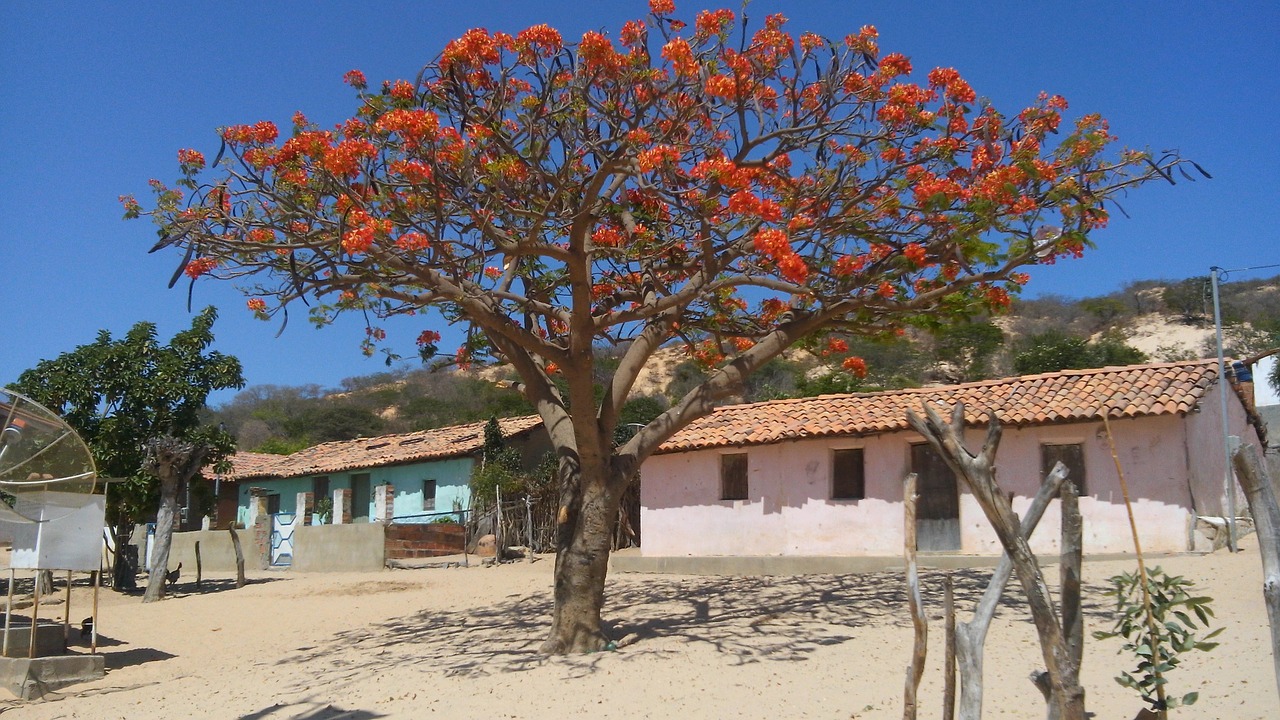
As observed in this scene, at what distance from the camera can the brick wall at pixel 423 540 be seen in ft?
69.5

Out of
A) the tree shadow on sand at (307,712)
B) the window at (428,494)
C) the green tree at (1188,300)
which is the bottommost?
the tree shadow on sand at (307,712)

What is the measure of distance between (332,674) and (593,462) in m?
3.30

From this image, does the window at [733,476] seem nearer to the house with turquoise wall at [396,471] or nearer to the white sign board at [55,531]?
the house with turquoise wall at [396,471]

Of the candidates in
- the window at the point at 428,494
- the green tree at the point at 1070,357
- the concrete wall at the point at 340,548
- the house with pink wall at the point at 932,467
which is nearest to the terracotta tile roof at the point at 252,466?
the window at the point at 428,494

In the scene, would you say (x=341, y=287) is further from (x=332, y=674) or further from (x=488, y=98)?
(x=332, y=674)

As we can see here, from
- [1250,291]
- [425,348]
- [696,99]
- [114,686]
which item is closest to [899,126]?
[696,99]

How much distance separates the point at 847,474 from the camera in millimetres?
17719

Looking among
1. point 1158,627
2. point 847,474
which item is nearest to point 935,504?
point 847,474

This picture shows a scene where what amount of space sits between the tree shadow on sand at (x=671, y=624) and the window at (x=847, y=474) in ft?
10.8

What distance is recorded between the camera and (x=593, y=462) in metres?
10.0

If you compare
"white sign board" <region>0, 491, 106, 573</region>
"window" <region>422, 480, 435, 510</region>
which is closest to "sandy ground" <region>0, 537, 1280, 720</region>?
"white sign board" <region>0, 491, 106, 573</region>

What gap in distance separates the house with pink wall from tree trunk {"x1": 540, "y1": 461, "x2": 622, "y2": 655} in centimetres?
790

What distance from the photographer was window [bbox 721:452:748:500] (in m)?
18.6

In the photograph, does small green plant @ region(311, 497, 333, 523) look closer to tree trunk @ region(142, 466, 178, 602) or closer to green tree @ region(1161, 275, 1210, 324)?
tree trunk @ region(142, 466, 178, 602)
